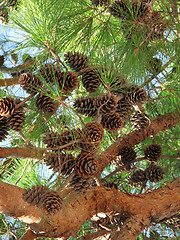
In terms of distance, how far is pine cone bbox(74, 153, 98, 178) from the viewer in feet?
2.23

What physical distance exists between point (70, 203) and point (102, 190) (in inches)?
5.2

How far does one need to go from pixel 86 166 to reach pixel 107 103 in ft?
0.60

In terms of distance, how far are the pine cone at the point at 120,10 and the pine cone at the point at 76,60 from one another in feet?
0.51

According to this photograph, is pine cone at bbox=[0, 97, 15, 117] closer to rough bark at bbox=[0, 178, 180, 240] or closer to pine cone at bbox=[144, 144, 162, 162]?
rough bark at bbox=[0, 178, 180, 240]

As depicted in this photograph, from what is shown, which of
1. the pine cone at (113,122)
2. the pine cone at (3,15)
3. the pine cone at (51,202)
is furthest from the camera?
the pine cone at (3,15)

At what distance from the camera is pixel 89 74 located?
816 millimetres

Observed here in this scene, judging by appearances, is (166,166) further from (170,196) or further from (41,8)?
(41,8)

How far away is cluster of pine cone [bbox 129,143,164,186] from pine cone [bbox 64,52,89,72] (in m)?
0.46

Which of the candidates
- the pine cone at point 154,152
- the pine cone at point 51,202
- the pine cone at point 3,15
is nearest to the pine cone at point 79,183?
the pine cone at point 51,202

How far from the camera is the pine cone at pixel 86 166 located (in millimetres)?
680

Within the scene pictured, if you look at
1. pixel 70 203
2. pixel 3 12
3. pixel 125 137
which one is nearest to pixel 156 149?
pixel 125 137

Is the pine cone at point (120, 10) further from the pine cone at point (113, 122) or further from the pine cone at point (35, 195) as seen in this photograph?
the pine cone at point (35, 195)

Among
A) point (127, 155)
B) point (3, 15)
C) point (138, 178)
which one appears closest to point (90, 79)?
point (127, 155)

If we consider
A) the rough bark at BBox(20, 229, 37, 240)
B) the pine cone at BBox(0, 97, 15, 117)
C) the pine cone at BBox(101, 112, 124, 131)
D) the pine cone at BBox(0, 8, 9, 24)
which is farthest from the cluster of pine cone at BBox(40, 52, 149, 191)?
the pine cone at BBox(0, 8, 9, 24)
